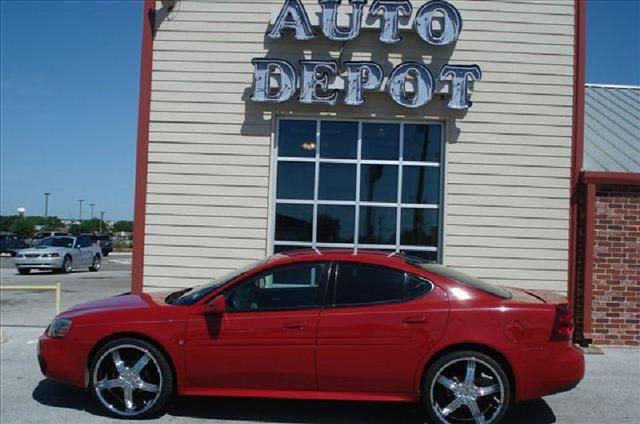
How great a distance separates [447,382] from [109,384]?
113 inches

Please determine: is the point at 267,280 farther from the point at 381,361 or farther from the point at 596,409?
the point at 596,409

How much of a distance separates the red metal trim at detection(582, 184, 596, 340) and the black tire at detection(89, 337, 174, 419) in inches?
237

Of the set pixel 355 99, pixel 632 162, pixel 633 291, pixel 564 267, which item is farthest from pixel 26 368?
pixel 632 162

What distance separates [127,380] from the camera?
5.36 m

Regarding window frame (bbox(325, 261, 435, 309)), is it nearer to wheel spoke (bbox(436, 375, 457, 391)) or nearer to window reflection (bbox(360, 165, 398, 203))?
wheel spoke (bbox(436, 375, 457, 391))

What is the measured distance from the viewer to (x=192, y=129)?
9.29 meters

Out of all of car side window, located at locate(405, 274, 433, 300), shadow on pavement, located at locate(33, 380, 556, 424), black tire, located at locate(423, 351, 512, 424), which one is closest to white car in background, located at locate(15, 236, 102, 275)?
shadow on pavement, located at locate(33, 380, 556, 424)

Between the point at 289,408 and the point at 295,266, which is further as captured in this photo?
the point at 289,408

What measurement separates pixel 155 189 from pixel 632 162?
22.9 feet

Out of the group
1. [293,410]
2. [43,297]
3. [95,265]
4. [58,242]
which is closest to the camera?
[293,410]

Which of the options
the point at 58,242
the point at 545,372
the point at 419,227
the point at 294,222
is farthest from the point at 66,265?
the point at 545,372

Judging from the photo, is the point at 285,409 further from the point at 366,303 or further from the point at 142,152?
the point at 142,152

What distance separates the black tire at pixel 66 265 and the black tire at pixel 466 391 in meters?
21.1

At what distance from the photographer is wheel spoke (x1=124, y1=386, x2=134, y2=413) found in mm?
5352
